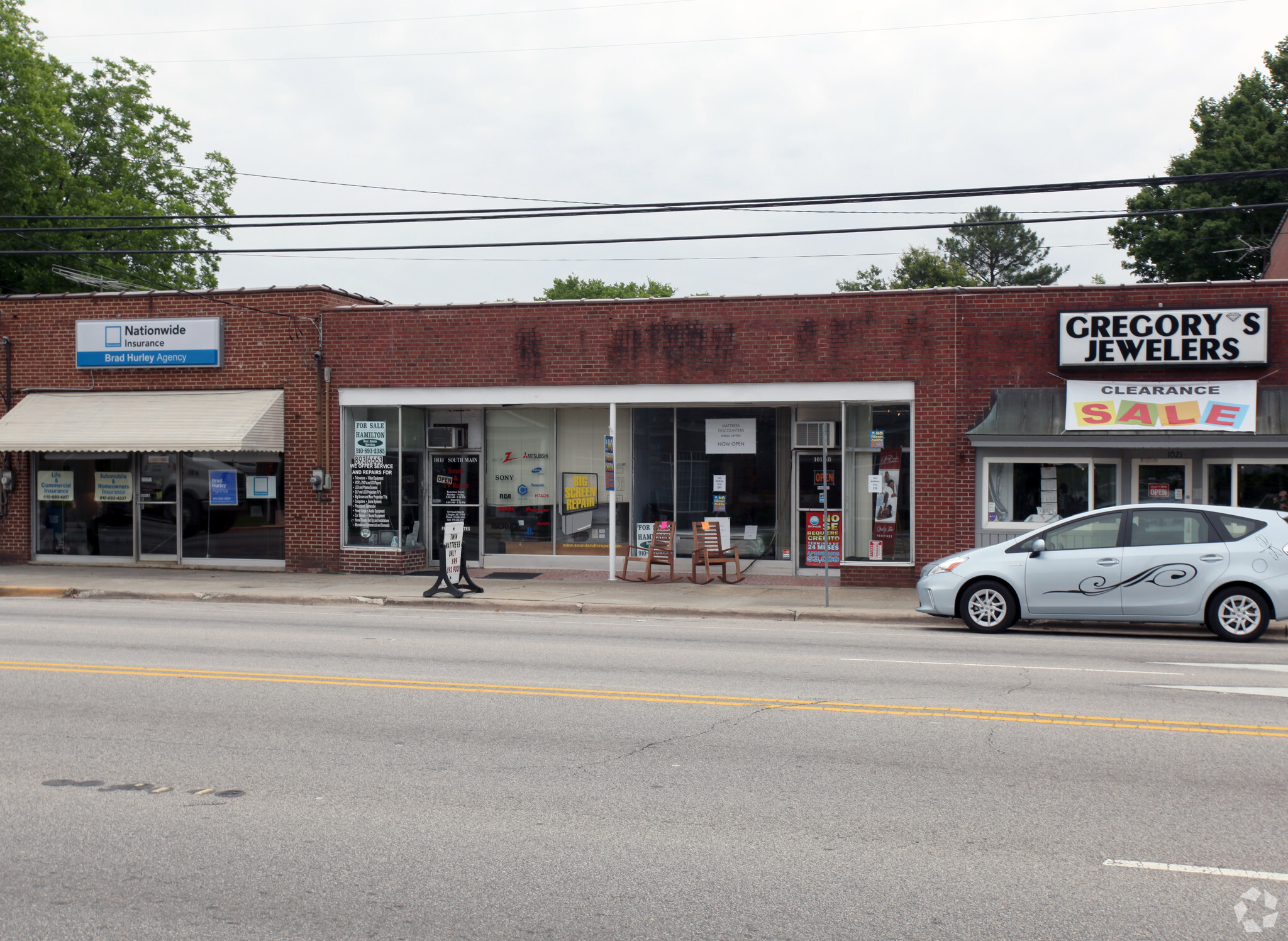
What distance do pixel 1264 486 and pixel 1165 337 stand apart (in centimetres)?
270

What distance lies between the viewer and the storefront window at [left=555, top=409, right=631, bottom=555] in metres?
20.2

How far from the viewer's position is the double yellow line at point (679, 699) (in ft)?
25.1

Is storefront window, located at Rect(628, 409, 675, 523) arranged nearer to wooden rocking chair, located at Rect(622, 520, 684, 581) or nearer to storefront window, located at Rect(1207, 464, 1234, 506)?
wooden rocking chair, located at Rect(622, 520, 684, 581)

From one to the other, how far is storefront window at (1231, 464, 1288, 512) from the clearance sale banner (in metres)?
0.78

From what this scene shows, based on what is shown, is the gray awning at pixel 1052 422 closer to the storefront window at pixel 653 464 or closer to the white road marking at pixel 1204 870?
the storefront window at pixel 653 464

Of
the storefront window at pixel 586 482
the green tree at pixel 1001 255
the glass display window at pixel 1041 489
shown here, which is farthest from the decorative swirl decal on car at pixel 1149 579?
the green tree at pixel 1001 255

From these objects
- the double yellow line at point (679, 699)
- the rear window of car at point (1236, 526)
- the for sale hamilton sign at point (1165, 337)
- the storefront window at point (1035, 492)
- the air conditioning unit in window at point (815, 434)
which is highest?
the for sale hamilton sign at point (1165, 337)

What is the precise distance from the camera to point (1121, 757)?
A: 22.1 feet

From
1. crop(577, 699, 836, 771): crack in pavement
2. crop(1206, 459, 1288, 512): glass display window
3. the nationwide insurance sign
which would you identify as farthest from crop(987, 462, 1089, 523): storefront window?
the nationwide insurance sign

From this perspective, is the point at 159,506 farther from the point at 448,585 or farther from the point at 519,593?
the point at 519,593

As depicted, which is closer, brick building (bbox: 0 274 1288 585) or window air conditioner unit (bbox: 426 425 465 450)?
brick building (bbox: 0 274 1288 585)

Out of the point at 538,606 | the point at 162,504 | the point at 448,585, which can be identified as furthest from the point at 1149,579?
the point at 162,504

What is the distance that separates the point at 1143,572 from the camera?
1262 cm

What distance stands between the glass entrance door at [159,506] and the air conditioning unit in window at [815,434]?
38.4 ft
